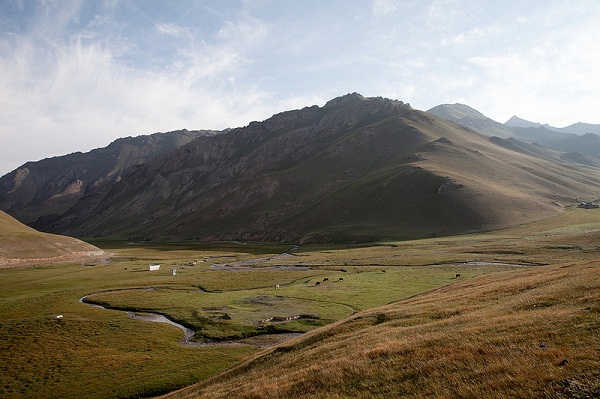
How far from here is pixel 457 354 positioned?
19.3 m

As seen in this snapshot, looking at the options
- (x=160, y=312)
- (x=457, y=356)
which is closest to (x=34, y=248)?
(x=160, y=312)

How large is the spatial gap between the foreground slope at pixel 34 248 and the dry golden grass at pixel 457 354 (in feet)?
456

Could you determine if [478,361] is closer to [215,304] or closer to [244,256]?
[215,304]

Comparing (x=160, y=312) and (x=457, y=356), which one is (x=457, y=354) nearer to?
(x=457, y=356)

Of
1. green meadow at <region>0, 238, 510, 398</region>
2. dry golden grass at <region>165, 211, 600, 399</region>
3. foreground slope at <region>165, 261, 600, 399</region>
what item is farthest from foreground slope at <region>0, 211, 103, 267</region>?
dry golden grass at <region>165, 211, 600, 399</region>

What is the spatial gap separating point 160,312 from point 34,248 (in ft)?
370

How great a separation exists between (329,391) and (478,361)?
725cm

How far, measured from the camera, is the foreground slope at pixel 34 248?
136 m

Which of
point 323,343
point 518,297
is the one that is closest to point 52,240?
point 323,343

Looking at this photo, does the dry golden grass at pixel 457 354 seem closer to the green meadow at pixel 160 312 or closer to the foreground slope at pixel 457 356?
the foreground slope at pixel 457 356

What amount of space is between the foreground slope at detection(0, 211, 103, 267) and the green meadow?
21.4m

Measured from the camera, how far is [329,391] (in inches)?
755

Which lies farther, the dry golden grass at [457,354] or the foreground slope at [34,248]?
the foreground slope at [34,248]

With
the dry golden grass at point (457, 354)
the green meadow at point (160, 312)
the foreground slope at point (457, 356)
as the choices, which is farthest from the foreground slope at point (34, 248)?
the dry golden grass at point (457, 354)
